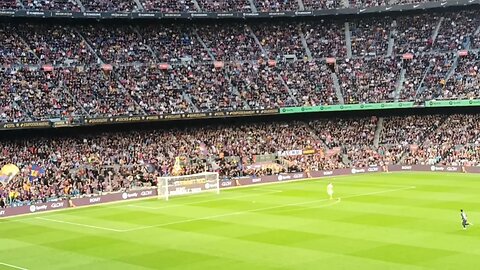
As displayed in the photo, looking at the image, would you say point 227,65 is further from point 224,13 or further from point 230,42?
point 224,13

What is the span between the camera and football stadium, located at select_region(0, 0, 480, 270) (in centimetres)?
3797

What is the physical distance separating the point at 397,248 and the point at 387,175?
3514 centimetres

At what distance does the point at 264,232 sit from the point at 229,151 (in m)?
31.0

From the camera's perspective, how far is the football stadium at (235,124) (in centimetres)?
3797

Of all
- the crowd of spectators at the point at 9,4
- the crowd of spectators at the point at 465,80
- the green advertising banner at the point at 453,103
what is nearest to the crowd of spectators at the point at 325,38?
the green advertising banner at the point at 453,103

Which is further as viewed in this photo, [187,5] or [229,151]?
[187,5]

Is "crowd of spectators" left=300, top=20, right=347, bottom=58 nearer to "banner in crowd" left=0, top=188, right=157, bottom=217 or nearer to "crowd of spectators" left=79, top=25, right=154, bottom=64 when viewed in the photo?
"crowd of spectators" left=79, top=25, right=154, bottom=64

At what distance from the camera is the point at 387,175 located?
63.3 meters

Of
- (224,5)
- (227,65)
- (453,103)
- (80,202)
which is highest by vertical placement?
(224,5)

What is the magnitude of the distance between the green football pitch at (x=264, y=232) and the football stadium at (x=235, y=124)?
0.83 feet

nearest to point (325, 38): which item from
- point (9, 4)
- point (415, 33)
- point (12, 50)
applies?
point (415, 33)

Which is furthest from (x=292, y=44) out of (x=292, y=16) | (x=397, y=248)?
(x=397, y=248)

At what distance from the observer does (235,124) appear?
69812 millimetres

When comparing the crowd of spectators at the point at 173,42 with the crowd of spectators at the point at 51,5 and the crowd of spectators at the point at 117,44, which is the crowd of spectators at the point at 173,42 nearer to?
the crowd of spectators at the point at 117,44
